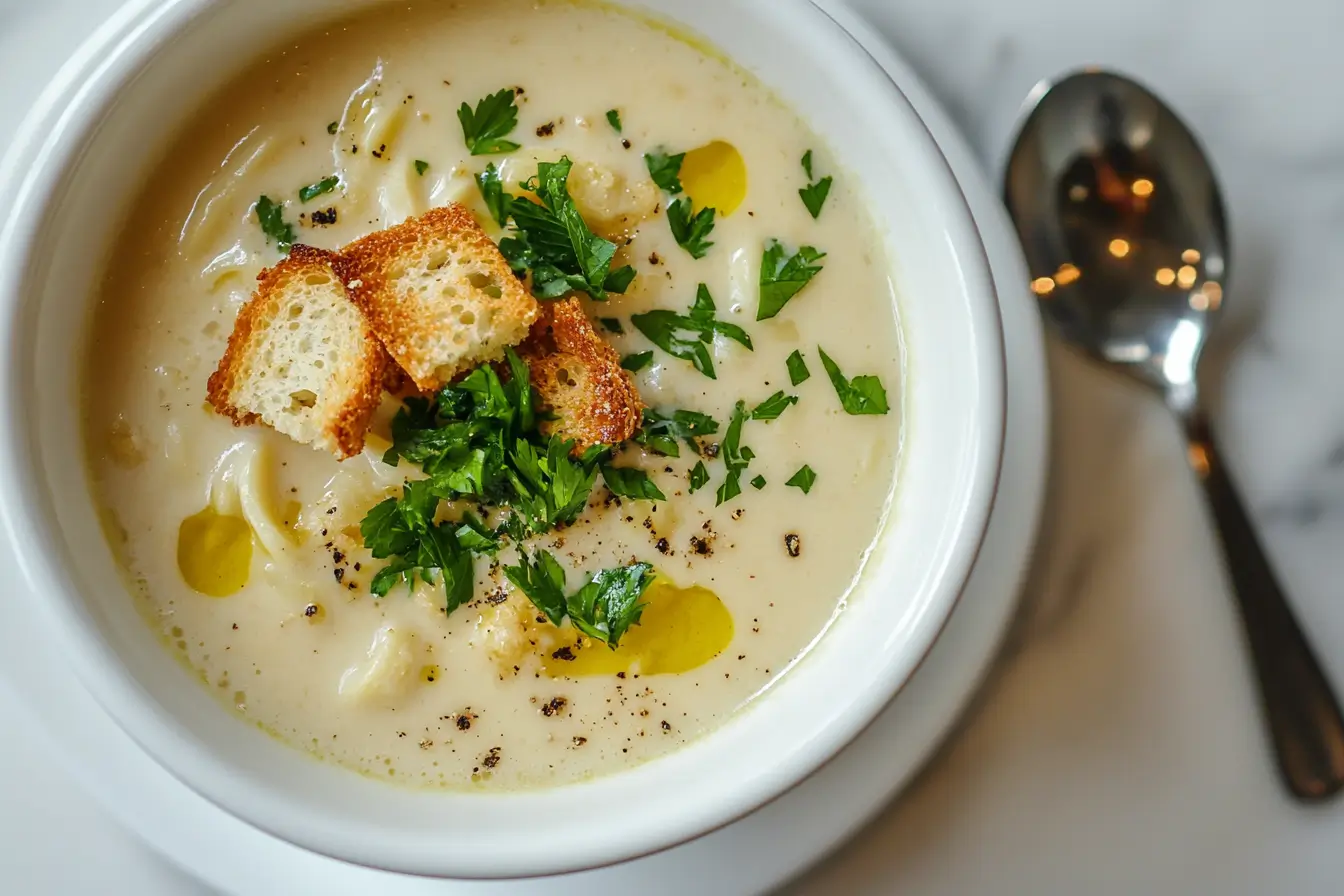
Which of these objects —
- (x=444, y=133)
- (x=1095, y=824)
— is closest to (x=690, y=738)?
(x=1095, y=824)

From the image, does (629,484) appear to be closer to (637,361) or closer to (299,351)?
(637,361)

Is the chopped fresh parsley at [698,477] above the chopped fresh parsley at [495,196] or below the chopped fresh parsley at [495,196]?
below

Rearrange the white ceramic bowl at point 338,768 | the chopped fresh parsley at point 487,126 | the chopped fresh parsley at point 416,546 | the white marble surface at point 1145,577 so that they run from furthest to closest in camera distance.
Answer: the white marble surface at point 1145,577
the chopped fresh parsley at point 487,126
the chopped fresh parsley at point 416,546
the white ceramic bowl at point 338,768

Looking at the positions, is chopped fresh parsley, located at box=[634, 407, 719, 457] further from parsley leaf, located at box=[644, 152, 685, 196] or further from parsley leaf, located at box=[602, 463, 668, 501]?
parsley leaf, located at box=[644, 152, 685, 196]

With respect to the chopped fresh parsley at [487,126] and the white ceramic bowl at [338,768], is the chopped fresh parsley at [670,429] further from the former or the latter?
the chopped fresh parsley at [487,126]

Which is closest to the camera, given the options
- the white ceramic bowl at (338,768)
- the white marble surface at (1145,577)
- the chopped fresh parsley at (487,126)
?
the white ceramic bowl at (338,768)

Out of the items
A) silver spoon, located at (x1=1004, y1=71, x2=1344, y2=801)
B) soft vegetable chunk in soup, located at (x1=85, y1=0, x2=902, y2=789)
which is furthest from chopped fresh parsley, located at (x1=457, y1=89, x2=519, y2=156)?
silver spoon, located at (x1=1004, y1=71, x2=1344, y2=801)

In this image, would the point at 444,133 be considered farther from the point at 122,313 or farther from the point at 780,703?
the point at 780,703

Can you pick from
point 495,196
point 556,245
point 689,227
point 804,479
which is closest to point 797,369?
point 804,479

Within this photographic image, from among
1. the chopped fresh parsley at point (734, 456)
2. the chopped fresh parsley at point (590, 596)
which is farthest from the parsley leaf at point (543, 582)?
the chopped fresh parsley at point (734, 456)
